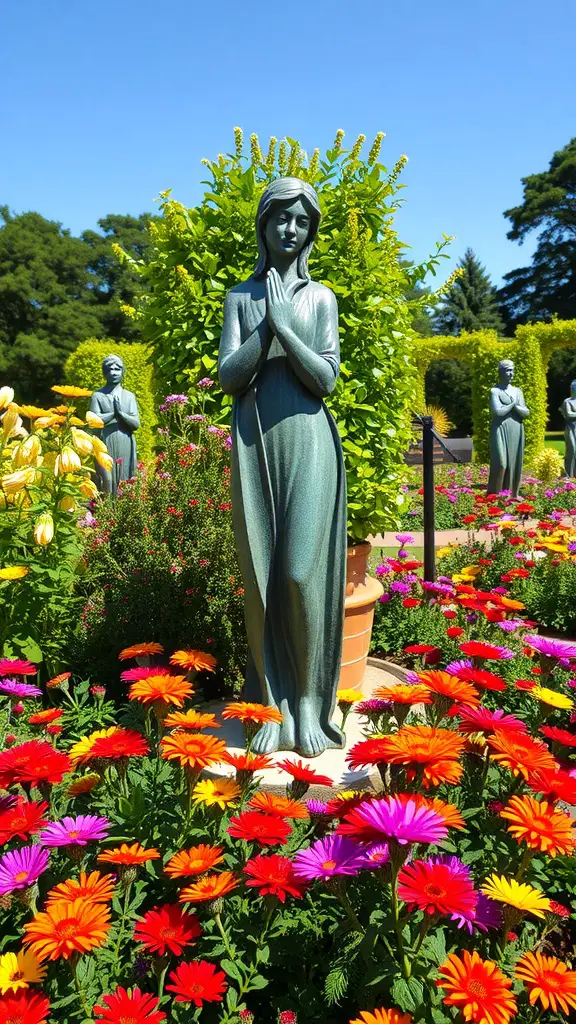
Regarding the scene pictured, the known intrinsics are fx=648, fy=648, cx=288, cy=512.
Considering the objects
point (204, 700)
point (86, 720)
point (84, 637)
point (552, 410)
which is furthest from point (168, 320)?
point (552, 410)

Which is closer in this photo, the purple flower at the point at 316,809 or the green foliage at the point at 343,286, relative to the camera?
the purple flower at the point at 316,809

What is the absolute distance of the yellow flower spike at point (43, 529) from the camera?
2.88 metres

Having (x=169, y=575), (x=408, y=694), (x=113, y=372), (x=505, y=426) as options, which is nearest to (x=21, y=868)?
(x=408, y=694)

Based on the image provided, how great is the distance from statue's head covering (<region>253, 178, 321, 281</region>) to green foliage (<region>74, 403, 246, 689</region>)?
151 centimetres

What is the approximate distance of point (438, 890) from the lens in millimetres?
1042

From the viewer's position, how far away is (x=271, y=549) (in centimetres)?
249

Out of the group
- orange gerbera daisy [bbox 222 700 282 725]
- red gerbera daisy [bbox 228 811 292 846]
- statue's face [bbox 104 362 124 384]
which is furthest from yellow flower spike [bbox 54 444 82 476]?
statue's face [bbox 104 362 124 384]

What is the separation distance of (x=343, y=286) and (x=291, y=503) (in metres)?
1.96

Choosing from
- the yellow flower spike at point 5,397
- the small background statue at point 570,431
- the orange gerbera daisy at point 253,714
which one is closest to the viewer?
the orange gerbera daisy at point 253,714

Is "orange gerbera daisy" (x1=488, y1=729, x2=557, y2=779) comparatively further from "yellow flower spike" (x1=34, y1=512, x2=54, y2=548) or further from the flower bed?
"yellow flower spike" (x1=34, y1=512, x2=54, y2=548)

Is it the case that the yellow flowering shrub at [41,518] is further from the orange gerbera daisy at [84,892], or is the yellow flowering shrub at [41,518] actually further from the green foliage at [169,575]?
the orange gerbera daisy at [84,892]

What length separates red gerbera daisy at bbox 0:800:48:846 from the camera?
3.91 ft

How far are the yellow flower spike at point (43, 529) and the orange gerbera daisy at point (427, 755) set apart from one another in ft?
6.81

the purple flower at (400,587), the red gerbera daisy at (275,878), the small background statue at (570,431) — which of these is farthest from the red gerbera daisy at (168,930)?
the small background statue at (570,431)
